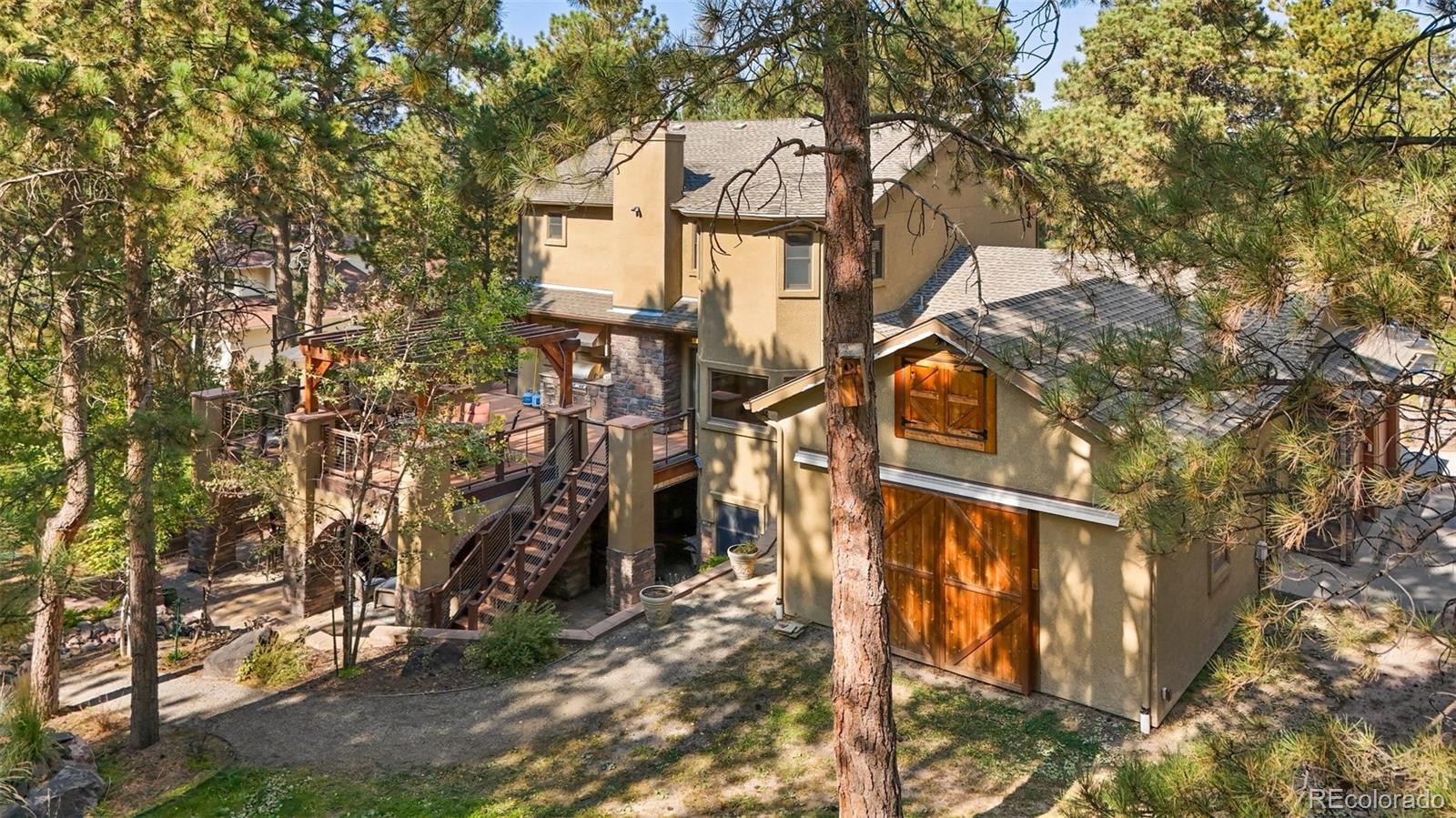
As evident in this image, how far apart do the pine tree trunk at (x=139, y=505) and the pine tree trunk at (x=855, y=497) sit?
735 cm

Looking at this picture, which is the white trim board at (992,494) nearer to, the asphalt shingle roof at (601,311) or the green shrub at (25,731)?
the asphalt shingle roof at (601,311)

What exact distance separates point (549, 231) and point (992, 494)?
47.8 feet

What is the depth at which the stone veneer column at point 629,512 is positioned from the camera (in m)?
16.0

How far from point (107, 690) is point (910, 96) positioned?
13.4 m

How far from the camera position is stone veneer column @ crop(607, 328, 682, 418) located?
2058 cm

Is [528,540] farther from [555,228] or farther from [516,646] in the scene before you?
[555,228]

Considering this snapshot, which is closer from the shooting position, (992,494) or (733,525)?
(992,494)

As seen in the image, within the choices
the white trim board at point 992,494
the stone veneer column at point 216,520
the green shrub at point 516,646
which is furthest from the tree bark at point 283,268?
the white trim board at point 992,494

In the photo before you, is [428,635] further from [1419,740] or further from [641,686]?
[1419,740]

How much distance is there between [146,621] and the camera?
12008 millimetres

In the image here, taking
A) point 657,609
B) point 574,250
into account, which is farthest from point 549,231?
Result: point 657,609

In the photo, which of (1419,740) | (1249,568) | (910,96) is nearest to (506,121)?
(910,96)

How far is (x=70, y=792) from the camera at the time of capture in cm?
966

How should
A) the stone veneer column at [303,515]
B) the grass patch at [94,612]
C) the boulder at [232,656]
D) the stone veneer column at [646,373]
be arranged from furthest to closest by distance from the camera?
the stone veneer column at [646,373] → the stone veneer column at [303,515] → the grass patch at [94,612] → the boulder at [232,656]
